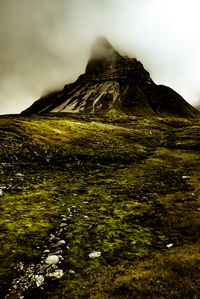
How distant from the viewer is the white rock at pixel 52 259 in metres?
7.90

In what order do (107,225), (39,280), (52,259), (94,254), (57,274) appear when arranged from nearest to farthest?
(39,280)
(57,274)
(52,259)
(94,254)
(107,225)

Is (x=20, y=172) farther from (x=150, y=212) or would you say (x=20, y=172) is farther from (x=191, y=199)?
(x=191, y=199)

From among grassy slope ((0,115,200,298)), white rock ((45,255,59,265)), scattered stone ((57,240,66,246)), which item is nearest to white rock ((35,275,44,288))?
grassy slope ((0,115,200,298))

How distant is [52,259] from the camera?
26.5ft

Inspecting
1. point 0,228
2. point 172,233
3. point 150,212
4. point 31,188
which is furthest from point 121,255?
point 31,188

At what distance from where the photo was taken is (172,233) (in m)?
10.7

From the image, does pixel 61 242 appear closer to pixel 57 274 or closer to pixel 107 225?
pixel 57 274

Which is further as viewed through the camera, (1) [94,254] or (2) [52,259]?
(1) [94,254]

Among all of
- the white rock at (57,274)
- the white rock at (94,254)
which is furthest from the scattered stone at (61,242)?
the white rock at (57,274)

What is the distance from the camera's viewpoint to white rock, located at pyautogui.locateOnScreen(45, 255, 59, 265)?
7898 mm

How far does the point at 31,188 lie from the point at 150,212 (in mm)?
10528

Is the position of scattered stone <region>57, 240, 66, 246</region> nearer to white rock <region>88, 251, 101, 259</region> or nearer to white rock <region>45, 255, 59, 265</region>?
white rock <region>45, 255, 59, 265</region>

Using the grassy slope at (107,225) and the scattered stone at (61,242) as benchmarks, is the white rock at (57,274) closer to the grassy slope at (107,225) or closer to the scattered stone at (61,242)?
the grassy slope at (107,225)

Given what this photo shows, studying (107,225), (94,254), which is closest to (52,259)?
(94,254)
